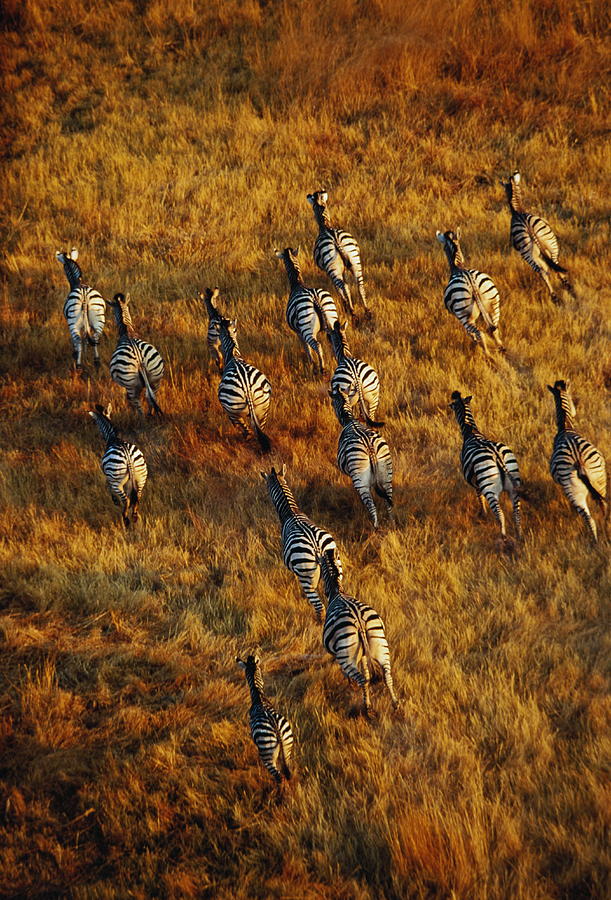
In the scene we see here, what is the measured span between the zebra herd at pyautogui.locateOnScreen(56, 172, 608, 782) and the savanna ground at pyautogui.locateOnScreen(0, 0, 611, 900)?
40 centimetres

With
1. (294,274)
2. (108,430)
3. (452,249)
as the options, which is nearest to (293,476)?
(108,430)

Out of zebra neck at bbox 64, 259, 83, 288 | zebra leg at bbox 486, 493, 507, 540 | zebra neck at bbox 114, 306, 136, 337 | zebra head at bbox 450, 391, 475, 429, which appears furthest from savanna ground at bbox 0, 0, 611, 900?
zebra neck at bbox 64, 259, 83, 288

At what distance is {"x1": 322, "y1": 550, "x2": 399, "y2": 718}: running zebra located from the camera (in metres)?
6.40

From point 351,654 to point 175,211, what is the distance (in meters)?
12.3

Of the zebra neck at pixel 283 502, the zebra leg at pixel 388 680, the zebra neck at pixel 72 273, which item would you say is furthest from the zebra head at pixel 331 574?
the zebra neck at pixel 72 273

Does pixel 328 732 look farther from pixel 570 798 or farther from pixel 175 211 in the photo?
pixel 175 211

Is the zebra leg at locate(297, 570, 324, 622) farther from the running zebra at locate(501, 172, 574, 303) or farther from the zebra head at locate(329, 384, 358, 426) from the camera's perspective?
the running zebra at locate(501, 172, 574, 303)

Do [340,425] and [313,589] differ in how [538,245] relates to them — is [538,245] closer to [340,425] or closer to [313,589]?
[340,425]

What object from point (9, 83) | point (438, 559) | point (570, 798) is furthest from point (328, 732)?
point (9, 83)

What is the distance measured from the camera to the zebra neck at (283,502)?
27.9 feet

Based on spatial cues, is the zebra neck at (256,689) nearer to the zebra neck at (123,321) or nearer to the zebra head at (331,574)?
the zebra head at (331,574)

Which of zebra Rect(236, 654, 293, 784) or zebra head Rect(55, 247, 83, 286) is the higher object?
zebra head Rect(55, 247, 83, 286)

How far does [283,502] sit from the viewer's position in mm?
8680

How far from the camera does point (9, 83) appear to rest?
2070cm
